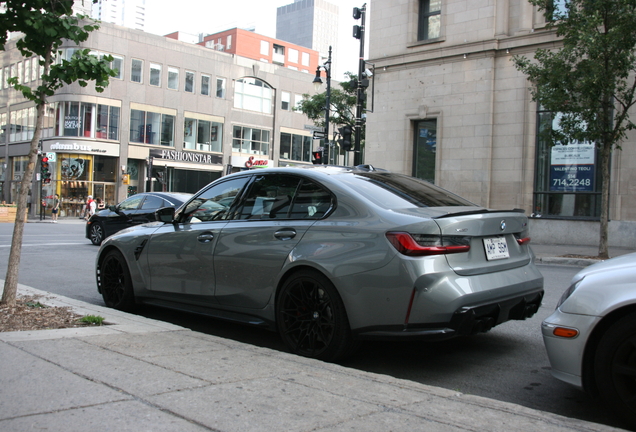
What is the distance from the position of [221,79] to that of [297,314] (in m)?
48.7

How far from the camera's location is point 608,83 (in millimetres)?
14273

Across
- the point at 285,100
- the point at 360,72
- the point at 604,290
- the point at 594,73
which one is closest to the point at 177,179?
the point at 285,100

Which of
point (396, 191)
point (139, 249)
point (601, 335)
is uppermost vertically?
point (396, 191)

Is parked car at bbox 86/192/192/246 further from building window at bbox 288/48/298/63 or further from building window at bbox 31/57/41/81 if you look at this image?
building window at bbox 288/48/298/63

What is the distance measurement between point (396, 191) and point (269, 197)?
1153mm

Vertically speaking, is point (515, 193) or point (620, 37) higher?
point (620, 37)


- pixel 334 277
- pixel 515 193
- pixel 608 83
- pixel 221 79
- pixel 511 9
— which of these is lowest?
pixel 334 277

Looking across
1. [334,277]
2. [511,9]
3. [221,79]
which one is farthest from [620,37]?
[221,79]

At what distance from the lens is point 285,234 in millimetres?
4781

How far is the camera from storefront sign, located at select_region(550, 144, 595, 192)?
60.7ft

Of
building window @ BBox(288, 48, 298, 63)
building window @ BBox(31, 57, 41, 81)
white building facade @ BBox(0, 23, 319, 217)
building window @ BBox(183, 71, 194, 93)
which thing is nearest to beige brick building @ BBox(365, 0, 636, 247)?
white building facade @ BBox(0, 23, 319, 217)

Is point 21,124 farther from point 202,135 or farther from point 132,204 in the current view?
point 132,204

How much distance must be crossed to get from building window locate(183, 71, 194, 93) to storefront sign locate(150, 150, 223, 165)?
5303mm

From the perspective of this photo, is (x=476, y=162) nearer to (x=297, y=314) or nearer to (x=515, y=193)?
(x=515, y=193)
